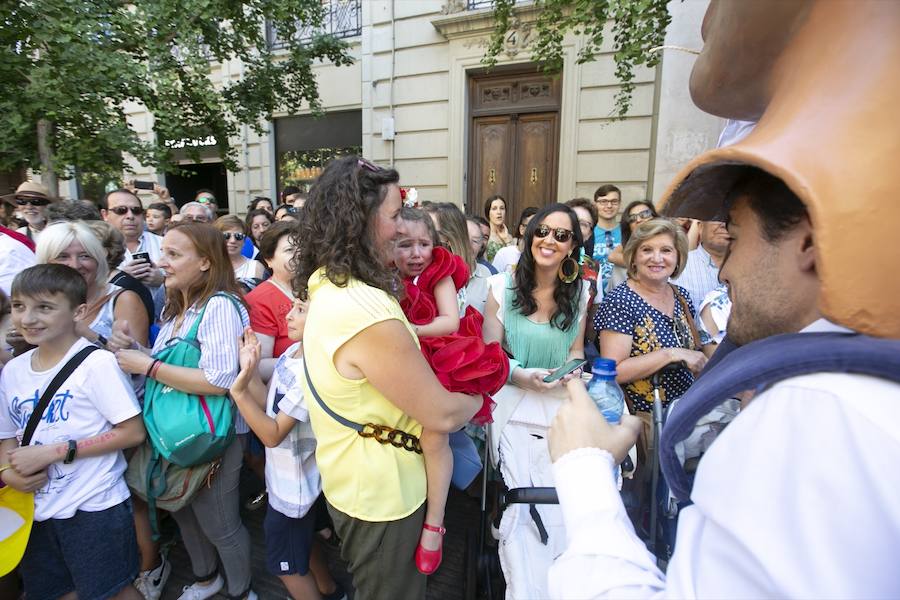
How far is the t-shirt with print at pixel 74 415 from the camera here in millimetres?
2094

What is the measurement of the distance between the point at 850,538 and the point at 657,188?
7.74 meters

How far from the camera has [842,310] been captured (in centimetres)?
62

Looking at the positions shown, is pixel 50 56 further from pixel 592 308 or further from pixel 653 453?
pixel 653 453

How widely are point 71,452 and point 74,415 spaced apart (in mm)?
170

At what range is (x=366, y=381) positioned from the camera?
154cm

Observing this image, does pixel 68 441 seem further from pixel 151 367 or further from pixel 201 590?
pixel 201 590

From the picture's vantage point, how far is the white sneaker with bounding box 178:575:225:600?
2.67 meters

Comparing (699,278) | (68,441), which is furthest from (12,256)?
(699,278)

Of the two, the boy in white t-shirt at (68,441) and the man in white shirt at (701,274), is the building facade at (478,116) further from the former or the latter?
the boy in white t-shirt at (68,441)

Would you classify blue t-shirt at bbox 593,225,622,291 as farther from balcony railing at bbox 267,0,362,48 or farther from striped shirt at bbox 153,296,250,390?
balcony railing at bbox 267,0,362,48

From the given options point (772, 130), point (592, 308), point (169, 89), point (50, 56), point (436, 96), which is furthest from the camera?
point (436, 96)

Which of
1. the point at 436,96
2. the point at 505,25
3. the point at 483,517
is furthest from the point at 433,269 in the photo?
the point at 436,96

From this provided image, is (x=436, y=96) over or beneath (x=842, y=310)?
over

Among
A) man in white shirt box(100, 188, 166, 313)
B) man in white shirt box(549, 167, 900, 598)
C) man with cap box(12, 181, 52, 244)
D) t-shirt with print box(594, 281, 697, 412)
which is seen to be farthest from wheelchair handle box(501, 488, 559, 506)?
man with cap box(12, 181, 52, 244)
